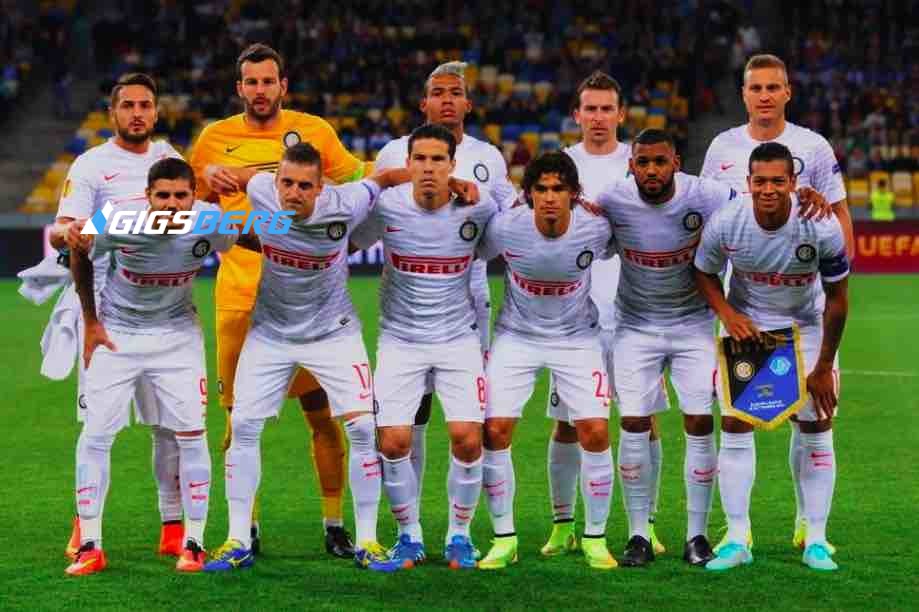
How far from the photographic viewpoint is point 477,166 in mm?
7836

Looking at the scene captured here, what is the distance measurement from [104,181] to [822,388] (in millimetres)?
3381

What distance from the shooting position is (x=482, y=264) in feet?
25.3

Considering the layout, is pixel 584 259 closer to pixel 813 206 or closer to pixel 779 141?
pixel 813 206

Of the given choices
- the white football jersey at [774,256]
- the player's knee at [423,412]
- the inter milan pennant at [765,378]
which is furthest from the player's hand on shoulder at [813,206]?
the player's knee at [423,412]

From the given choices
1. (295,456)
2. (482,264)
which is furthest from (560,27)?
(482,264)

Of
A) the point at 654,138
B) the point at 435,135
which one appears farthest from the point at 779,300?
the point at 435,135

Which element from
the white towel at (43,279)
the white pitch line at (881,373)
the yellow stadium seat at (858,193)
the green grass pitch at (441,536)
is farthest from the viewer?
the yellow stadium seat at (858,193)

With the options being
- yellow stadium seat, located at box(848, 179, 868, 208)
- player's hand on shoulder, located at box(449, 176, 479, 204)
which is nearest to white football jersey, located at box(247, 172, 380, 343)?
player's hand on shoulder, located at box(449, 176, 479, 204)

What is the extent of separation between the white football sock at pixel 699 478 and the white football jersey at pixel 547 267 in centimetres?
71

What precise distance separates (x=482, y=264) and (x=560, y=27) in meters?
21.9

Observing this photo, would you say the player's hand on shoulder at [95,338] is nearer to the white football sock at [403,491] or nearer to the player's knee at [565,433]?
the white football sock at [403,491]

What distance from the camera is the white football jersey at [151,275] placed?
6992 millimetres

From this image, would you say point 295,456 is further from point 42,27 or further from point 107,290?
point 42,27

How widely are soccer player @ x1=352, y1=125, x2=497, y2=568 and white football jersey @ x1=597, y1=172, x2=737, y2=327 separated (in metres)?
0.65
